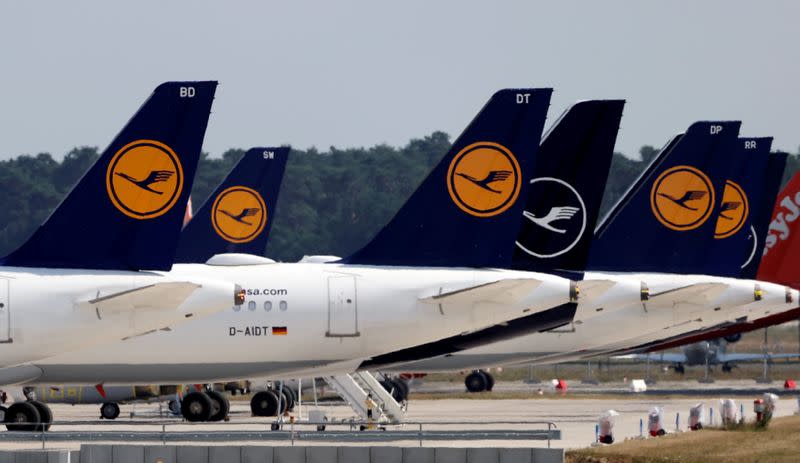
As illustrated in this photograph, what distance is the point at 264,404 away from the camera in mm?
60625

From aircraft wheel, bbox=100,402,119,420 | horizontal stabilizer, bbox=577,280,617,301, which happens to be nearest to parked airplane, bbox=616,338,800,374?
aircraft wheel, bbox=100,402,119,420

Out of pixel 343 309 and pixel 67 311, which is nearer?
pixel 67 311

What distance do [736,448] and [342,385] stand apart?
14696 mm

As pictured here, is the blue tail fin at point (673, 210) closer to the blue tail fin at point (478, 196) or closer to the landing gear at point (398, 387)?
the blue tail fin at point (478, 196)

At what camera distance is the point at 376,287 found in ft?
144

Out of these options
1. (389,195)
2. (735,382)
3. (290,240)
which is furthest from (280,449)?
(389,195)

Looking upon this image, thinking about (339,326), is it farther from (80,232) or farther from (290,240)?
(290,240)

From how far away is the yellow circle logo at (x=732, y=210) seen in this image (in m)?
61.0

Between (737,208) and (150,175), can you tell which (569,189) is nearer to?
(150,175)

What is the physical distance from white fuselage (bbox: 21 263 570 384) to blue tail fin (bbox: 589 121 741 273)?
524 inches

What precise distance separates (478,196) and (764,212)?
29.3 m

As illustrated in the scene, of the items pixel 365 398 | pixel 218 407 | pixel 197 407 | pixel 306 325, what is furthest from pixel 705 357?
pixel 306 325

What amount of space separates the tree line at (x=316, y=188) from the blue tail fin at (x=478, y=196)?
93.6 metres

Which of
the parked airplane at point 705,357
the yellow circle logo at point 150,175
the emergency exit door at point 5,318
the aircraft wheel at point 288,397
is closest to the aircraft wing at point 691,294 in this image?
the aircraft wheel at point 288,397
